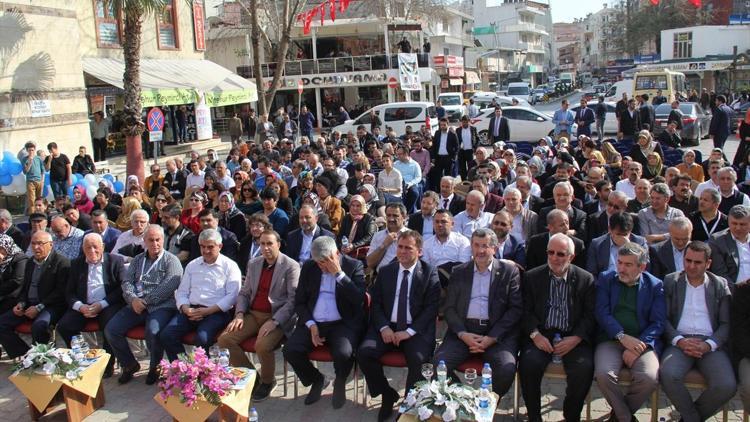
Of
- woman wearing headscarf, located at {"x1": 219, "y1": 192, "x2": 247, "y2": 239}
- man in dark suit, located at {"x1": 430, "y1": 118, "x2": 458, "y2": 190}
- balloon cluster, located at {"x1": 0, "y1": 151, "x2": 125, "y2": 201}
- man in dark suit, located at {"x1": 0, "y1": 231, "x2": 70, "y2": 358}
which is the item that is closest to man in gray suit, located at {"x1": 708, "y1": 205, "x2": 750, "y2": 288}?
woman wearing headscarf, located at {"x1": 219, "y1": 192, "x2": 247, "y2": 239}

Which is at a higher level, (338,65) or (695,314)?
(338,65)

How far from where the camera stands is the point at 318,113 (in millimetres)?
35031

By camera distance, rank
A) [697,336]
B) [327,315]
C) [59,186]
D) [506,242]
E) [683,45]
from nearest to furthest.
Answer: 1. [697,336]
2. [327,315]
3. [506,242]
4. [59,186]
5. [683,45]

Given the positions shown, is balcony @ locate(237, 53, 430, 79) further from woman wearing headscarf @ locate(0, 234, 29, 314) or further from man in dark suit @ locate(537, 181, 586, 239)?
woman wearing headscarf @ locate(0, 234, 29, 314)

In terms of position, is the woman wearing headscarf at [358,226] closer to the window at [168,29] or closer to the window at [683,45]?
the window at [168,29]

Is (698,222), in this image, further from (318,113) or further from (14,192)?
(318,113)

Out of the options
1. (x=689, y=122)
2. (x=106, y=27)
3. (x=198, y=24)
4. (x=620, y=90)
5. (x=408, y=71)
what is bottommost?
(x=689, y=122)

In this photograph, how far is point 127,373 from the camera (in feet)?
19.6

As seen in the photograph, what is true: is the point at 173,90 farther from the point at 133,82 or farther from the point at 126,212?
the point at 126,212

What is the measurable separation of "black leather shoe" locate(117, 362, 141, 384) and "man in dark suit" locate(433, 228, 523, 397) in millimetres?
2844

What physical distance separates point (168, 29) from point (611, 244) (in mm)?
19922

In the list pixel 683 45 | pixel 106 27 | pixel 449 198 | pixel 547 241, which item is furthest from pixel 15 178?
pixel 683 45

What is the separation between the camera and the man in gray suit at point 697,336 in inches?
176

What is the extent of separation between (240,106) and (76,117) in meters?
18.8
